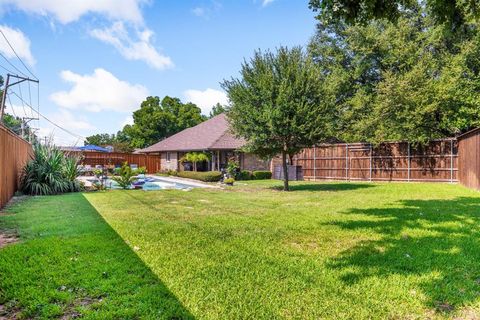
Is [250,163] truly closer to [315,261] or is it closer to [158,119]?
[315,261]

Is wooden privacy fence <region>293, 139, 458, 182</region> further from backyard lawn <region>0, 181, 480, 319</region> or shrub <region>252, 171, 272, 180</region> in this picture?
backyard lawn <region>0, 181, 480, 319</region>

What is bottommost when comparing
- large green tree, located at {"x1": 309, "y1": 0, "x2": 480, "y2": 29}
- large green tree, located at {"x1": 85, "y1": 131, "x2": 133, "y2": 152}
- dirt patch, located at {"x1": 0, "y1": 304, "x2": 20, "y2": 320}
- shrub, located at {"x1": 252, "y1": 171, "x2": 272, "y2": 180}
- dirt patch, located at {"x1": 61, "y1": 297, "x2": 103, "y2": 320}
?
dirt patch, located at {"x1": 0, "y1": 304, "x2": 20, "y2": 320}

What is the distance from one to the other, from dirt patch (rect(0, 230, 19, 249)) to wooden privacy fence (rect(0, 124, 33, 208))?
3278 millimetres

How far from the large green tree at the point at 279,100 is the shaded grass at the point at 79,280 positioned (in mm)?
8907

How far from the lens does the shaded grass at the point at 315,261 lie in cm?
297

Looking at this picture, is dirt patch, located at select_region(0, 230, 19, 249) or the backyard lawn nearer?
the backyard lawn

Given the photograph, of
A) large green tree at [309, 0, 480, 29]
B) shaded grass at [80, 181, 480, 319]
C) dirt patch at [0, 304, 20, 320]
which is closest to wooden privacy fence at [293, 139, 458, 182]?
large green tree at [309, 0, 480, 29]

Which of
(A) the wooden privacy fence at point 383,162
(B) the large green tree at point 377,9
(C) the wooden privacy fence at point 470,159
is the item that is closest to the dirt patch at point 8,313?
(B) the large green tree at point 377,9

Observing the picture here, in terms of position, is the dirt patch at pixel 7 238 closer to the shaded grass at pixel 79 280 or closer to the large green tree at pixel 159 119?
the shaded grass at pixel 79 280

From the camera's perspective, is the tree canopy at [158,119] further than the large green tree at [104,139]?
No

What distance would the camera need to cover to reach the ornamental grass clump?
39.2 feet

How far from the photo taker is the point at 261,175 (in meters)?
22.9

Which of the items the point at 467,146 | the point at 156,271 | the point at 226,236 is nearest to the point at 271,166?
the point at 467,146

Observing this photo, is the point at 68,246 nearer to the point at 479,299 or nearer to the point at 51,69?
the point at 479,299
